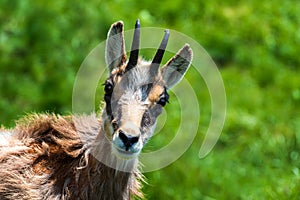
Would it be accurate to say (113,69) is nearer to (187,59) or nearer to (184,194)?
(187,59)

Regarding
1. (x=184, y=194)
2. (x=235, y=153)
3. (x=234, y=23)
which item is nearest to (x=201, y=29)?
(x=234, y=23)

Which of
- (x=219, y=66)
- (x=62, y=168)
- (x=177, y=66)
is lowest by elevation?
(x=219, y=66)

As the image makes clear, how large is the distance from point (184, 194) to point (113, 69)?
2956 millimetres

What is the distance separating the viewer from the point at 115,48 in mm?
8117

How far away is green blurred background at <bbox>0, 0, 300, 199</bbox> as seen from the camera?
11156mm

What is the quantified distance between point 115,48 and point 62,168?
1293 millimetres

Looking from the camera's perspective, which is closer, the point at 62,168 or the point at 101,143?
the point at 101,143

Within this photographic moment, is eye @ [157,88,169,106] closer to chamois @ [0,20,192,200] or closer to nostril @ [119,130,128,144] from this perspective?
chamois @ [0,20,192,200]

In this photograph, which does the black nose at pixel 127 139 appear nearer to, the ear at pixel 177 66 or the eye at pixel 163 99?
the eye at pixel 163 99

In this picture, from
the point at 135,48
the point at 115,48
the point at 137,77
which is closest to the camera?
the point at 135,48

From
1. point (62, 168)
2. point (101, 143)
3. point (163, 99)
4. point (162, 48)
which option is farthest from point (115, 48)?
point (62, 168)

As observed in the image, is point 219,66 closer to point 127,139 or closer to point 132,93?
point 132,93

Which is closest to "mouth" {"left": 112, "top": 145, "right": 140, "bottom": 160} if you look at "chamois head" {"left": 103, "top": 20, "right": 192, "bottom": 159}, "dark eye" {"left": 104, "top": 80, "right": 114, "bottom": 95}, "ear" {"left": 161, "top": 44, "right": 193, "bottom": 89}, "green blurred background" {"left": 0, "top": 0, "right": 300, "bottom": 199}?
"chamois head" {"left": 103, "top": 20, "right": 192, "bottom": 159}

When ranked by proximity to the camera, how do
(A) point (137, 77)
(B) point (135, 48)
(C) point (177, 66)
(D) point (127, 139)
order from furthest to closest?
(C) point (177, 66), (A) point (137, 77), (B) point (135, 48), (D) point (127, 139)
